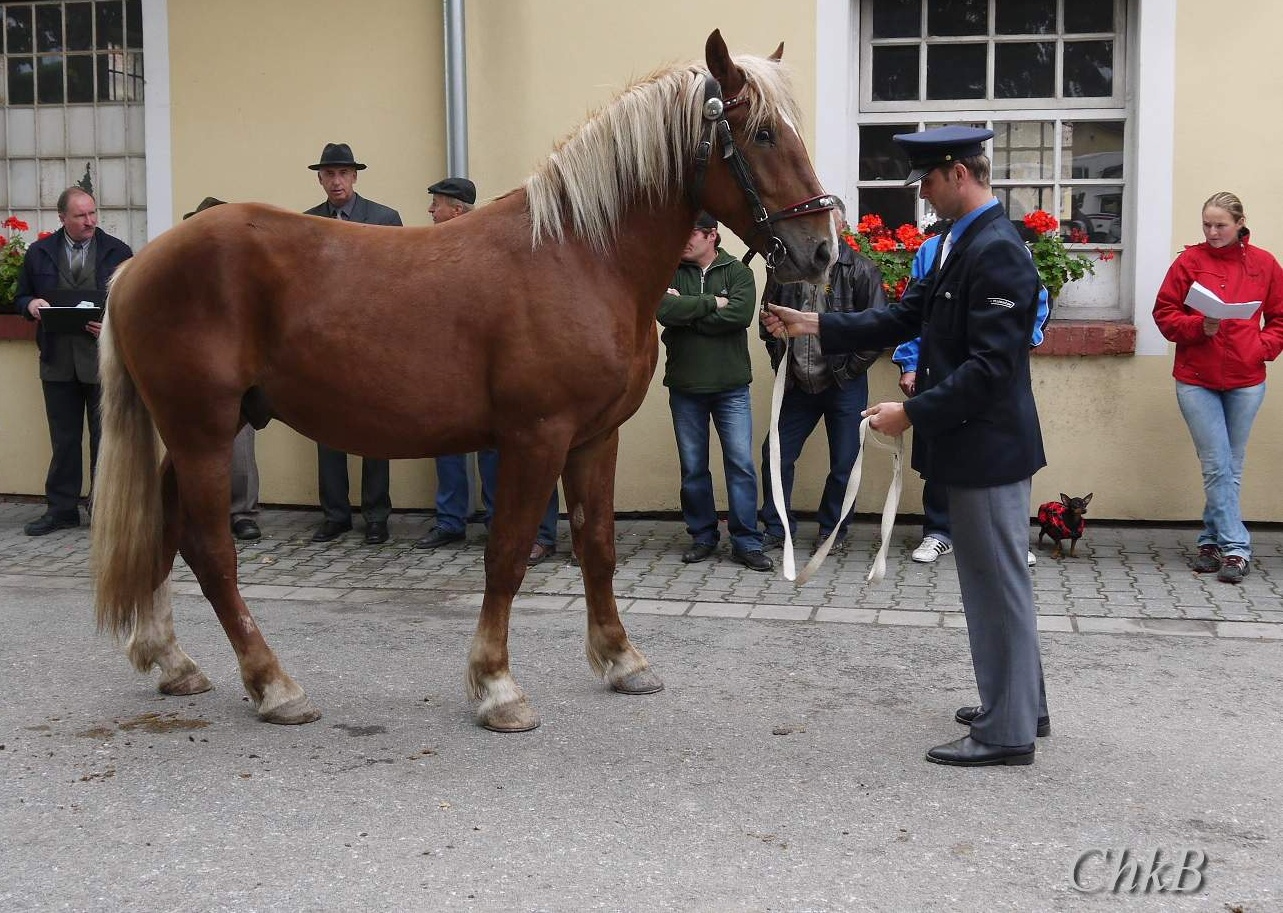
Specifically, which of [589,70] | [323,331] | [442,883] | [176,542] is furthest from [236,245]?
[589,70]

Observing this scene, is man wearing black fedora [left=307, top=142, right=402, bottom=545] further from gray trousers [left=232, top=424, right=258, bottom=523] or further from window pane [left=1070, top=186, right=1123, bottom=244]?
window pane [left=1070, top=186, right=1123, bottom=244]

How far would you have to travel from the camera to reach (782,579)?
726cm

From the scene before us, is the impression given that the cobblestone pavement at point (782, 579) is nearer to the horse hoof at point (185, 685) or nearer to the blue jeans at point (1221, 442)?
the blue jeans at point (1221, 442)

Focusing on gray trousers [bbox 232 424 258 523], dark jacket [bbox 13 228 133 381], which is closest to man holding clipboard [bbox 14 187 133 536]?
dark jacket [bbox 13 228 133 381]

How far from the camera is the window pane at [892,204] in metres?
8.54

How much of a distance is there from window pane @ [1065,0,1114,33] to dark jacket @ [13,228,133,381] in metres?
5.98

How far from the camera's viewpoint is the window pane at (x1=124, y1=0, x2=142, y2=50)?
9.34 m

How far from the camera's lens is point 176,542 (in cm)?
499

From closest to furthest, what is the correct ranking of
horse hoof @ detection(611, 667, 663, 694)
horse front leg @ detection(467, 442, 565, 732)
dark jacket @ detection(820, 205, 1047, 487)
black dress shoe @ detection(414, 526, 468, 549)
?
dark jacket @ detection(820, 205, 1047, 487)
horse front leg @ detection(467, 442, 565, 732)
horse hoof @ detection(611, 667, 663, 694)
black dress shoe @ detection(414, 526, 468, 549)

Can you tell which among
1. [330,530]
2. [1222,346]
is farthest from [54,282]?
[1222,346]

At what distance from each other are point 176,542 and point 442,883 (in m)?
2.10

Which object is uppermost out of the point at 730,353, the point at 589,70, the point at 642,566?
the point at 589,70

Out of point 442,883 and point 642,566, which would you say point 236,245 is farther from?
point 642,566

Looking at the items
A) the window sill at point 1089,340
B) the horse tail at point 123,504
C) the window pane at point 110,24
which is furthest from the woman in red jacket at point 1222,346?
the window pane at point 110,24
